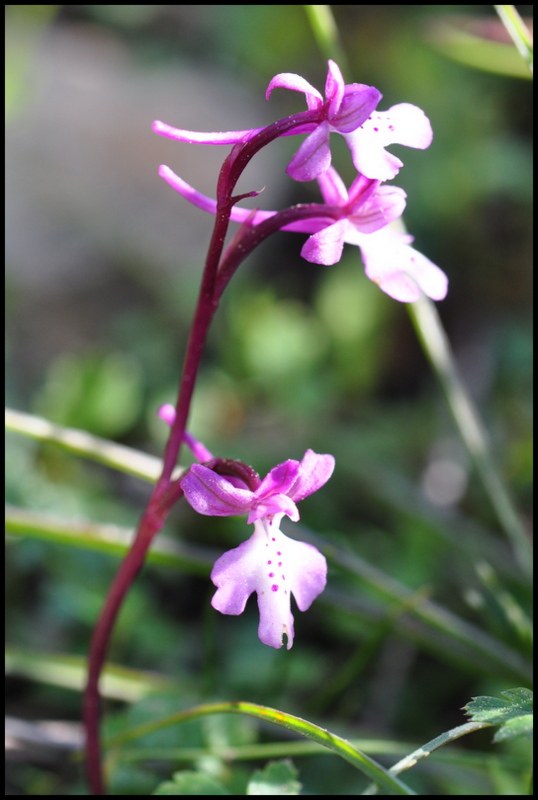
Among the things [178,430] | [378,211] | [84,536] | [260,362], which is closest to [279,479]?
[178,430]

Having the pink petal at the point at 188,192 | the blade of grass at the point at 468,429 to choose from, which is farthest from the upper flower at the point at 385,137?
the blade of grass at the point at 468,429

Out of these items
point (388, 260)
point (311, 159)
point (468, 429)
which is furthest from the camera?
point (468, 429)

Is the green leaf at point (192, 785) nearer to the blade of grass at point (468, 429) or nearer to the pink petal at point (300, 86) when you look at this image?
the blade of grass at point (468, 429)

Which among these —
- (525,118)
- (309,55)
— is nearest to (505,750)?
(525,118)

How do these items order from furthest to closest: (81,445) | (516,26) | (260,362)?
(260,362), (81,445), (516,26)

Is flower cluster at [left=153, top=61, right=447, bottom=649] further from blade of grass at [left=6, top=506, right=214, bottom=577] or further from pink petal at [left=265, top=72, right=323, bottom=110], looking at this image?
blade of grass at [left=6, top=506, right=214, bottom=577]

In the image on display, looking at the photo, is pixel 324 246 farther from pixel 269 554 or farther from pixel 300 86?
pixel 269 554
